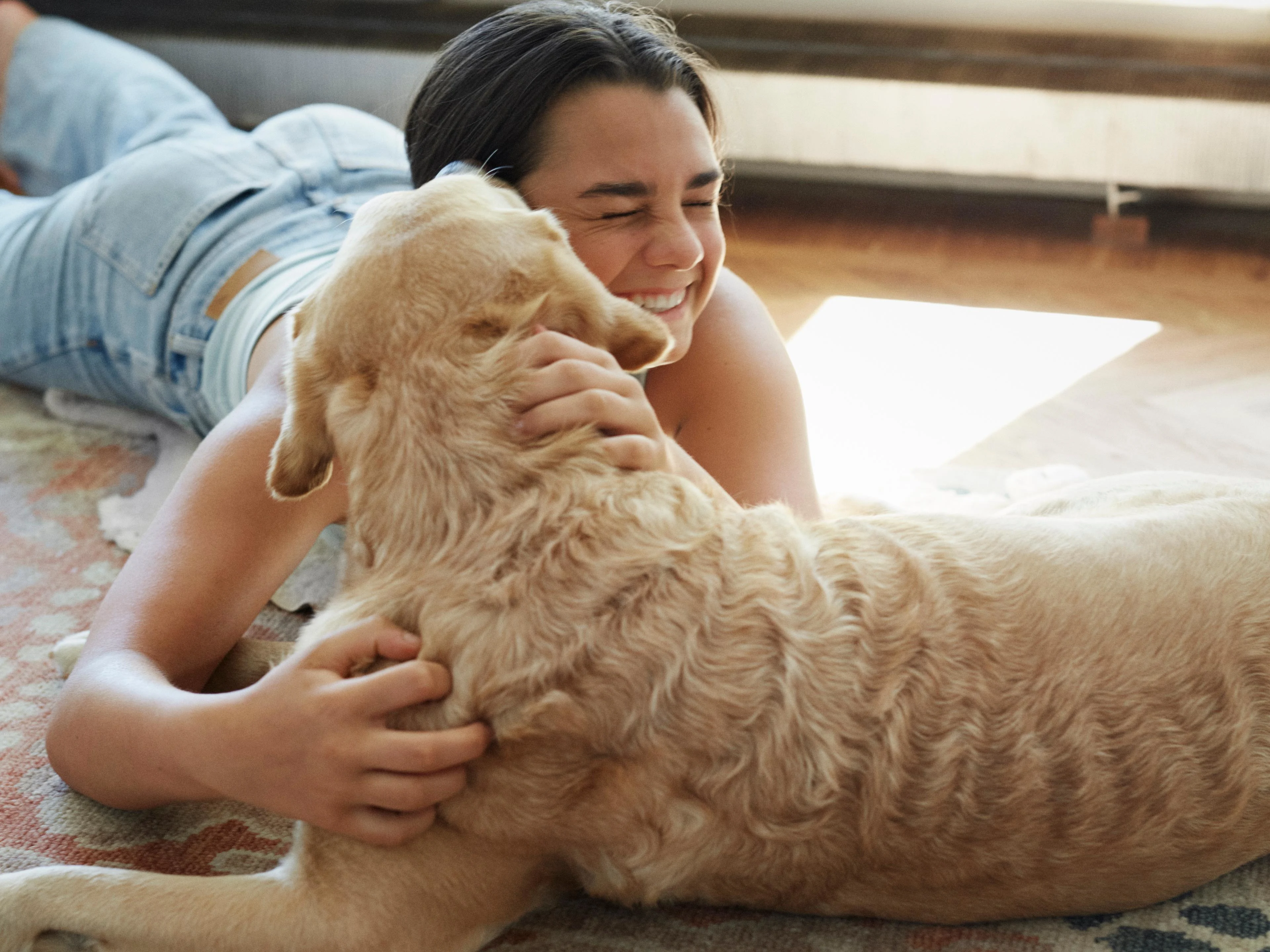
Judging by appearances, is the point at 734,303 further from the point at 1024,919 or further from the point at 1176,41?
the point at 1176,41

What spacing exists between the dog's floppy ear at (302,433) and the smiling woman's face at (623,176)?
0.57 m

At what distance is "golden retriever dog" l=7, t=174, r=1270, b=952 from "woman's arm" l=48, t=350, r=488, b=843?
5 cm

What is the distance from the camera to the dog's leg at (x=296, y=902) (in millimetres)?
1264

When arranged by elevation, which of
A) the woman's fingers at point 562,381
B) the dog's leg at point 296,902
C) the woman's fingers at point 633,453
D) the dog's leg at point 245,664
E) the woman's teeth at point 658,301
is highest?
the woman's fingers at point 562,381

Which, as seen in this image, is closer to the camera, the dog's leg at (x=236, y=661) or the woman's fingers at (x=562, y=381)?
the woman's fingers at (x=562, y=381)

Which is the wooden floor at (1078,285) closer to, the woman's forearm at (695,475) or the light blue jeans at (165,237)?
the woman's forearm at (695,475)

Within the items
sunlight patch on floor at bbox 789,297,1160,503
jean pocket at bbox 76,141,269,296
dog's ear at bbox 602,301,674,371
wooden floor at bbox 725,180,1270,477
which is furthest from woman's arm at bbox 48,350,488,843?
wooden floor at bbox 725,180,1270,477

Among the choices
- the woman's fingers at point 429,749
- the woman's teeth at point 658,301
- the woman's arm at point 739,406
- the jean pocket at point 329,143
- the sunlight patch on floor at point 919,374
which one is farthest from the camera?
the sunlight patch on floor at point 919,374

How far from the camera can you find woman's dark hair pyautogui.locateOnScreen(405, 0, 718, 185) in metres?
1.92

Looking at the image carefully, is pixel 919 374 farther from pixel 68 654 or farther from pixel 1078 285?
pixel 68 654

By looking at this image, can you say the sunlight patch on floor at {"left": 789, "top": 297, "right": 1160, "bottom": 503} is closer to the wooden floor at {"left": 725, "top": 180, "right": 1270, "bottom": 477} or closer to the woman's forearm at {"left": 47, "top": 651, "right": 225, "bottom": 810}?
the wooden floor at {"left": 725, "top": 180, "right": 1270, "bottom": 477}

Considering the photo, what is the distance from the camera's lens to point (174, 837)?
63.3 inches

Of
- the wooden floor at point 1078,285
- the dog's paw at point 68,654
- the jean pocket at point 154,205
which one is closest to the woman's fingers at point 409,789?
the dog's paw at point 68,654

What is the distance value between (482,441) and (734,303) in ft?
4.41
